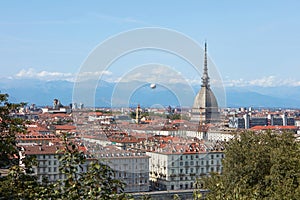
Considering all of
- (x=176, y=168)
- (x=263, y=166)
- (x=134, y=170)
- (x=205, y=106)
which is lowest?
(x=176, y=168)

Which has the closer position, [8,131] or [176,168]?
[8,131]

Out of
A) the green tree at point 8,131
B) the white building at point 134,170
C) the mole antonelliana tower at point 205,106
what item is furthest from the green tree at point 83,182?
the mole antonelliana tower at point 205,106

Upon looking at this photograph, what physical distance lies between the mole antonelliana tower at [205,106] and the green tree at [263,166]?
1364 inches

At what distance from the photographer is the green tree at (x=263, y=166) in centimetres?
1468

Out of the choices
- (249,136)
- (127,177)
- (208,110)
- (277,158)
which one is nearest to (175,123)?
(208,110)

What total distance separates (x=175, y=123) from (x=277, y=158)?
38168mm

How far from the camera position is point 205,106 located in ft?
204

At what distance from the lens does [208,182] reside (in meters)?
18.8

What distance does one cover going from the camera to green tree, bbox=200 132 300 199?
14683 millimetres

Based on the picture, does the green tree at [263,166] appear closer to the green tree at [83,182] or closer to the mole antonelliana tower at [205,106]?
the green tree at [83,182]

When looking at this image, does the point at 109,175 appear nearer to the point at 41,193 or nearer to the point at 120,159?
the point at 41,193

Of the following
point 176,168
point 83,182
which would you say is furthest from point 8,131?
point 176,168

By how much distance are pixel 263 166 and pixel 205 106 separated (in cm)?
4424

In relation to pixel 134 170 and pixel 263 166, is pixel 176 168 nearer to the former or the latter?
pixel 134 170
